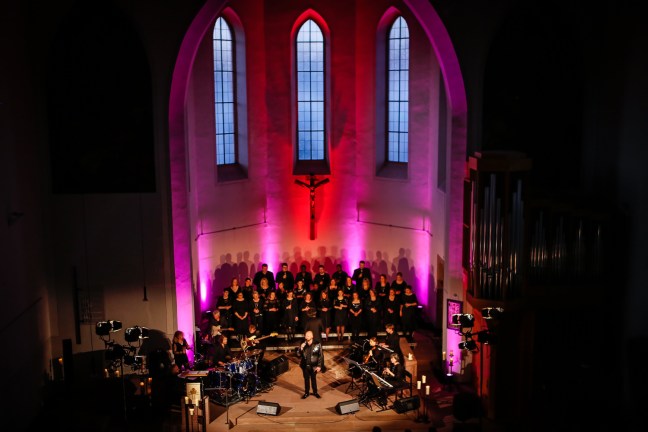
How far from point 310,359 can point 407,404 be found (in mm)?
2134

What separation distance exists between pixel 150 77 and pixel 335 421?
26.2ft

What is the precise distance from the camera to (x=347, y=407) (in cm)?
1584

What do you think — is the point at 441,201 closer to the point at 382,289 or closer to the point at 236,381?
the point at 382,289

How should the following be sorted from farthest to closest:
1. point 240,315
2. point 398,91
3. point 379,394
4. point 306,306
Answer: point 398,91
point 306,306
point 240,315
point 379,394

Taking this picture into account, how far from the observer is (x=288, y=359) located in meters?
18.8

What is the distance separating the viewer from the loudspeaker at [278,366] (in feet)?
57.0

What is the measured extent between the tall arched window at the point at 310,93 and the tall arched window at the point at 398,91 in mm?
1854

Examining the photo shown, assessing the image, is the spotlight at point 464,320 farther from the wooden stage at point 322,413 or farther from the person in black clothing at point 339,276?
the person in black clothing at point 339,276

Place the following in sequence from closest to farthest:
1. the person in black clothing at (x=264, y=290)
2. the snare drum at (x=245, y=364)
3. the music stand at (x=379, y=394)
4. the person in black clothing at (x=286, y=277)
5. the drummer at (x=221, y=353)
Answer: the music stand at (x=379, y=394) → the snare drum at (x=245, y=364) → the drummer at (x=221, y=353) → the person in black clothing at (x=264, y=290) → the person in black clothing at (x=286, y=277)

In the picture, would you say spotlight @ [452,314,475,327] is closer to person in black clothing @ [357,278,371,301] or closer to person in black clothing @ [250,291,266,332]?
person in black clothing @ [357,278,371,301]

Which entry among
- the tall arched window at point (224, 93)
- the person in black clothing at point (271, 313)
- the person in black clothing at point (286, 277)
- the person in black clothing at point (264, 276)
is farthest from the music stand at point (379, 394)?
the tall arched window at point (224, 93)

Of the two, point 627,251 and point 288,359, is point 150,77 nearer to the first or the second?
point 288,359

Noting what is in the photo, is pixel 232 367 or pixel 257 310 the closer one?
pixel 232 367

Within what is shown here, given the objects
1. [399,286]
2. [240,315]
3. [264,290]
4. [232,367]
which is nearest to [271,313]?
[264,290]
